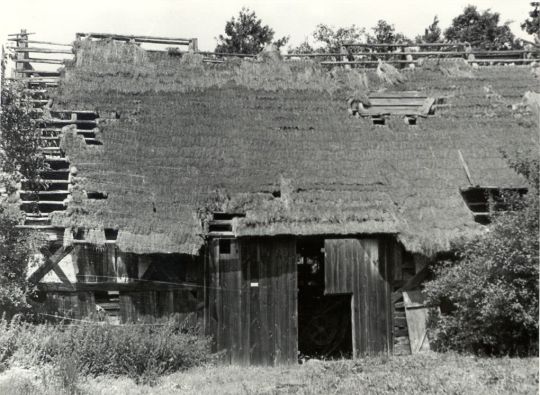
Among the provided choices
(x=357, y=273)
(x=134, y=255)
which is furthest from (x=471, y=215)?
(x=134, y=255)

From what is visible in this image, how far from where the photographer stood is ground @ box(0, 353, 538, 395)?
11.0 meters

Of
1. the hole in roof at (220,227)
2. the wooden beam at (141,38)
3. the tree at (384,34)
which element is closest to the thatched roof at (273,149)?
the hole in roof at (220,227)

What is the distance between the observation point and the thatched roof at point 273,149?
49.8ft

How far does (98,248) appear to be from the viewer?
14.8 m

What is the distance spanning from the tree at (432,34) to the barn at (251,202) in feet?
69.7

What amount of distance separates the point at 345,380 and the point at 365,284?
13.8 ft

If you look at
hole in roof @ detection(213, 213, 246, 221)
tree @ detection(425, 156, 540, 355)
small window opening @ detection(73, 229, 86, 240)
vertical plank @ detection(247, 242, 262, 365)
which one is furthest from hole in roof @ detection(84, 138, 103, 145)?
tree @ detection(425, 156, 540, 355)

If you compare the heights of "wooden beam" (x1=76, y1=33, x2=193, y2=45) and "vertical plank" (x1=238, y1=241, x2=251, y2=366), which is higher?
"wooden beam" (x1=76, y1=33, x2=193, y2=45)

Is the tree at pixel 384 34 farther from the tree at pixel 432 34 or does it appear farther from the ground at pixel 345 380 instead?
the ground at pixel 345 380

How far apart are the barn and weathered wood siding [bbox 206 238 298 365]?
0.03m

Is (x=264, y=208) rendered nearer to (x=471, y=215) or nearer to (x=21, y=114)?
(x=471, y=215)

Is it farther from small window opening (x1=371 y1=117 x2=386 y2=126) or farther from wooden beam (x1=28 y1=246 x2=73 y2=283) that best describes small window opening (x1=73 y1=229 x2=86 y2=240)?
small window opening (x1=371 y1=117 x2=386 y2=126)

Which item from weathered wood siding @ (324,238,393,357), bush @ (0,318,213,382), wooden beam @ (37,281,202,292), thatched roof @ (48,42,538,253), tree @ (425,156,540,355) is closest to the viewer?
bush @ (0,318,213,382)

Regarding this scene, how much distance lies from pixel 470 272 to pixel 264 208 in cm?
479
